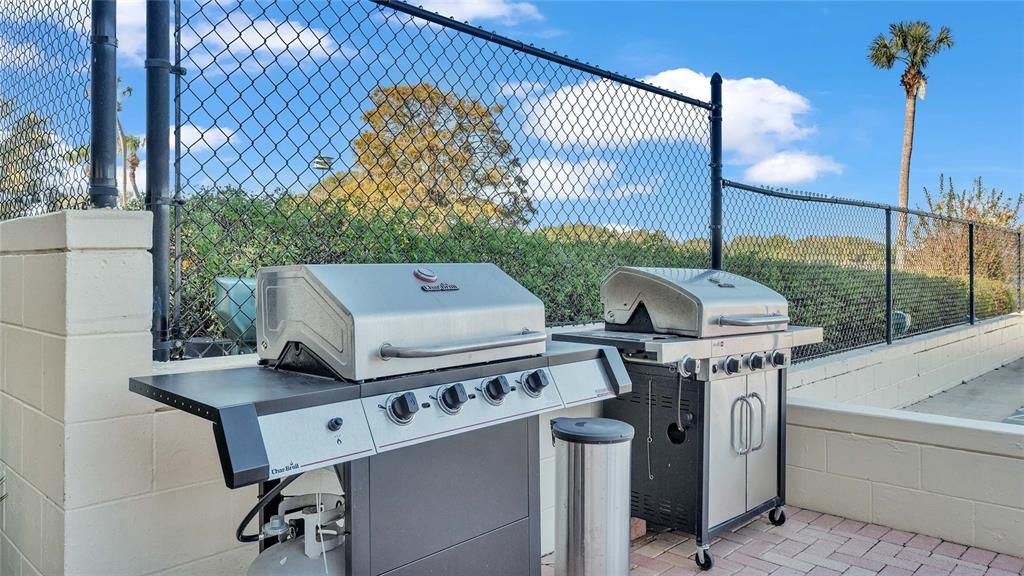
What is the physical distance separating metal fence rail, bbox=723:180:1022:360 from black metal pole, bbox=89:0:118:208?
3.44 meters

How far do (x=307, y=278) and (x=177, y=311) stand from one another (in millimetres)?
756

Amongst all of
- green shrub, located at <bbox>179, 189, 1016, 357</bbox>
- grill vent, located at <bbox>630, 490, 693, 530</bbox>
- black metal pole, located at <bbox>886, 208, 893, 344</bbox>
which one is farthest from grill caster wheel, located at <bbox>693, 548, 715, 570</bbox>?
black metal pole, located at <bbox>886, 208, 893, 344</bbox>

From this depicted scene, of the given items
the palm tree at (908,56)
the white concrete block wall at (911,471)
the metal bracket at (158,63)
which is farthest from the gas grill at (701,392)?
the palm tree at (908,56)

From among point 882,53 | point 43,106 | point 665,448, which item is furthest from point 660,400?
point 882,53

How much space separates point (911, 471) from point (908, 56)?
707 inches

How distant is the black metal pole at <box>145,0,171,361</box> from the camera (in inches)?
77.5

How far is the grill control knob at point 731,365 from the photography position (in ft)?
9.02

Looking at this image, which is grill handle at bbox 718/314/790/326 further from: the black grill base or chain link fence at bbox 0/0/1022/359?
chain link fence at bbox 0/0/1022/359

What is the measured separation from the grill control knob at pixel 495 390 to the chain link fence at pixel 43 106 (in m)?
1.40

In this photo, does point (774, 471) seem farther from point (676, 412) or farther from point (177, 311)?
point (177, 311)

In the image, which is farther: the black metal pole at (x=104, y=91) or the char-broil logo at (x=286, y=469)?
the black metal pole at (x=104, y=91)

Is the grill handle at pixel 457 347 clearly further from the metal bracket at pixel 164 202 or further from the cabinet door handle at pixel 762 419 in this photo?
the cabinet door handle at pixel 762 419

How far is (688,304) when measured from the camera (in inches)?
107

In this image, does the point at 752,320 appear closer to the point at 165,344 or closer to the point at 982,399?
the point at 165,344
